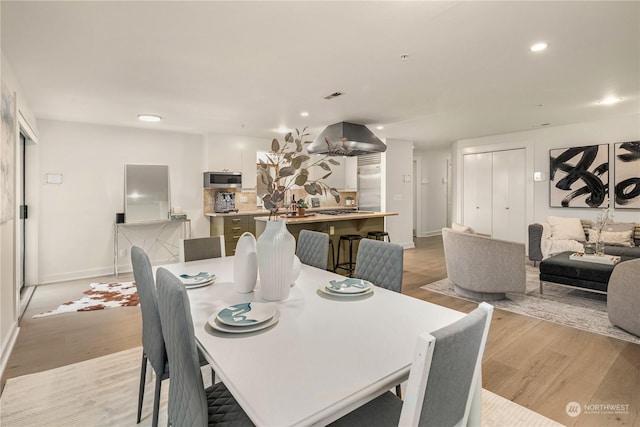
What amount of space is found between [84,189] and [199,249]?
11.6 feet

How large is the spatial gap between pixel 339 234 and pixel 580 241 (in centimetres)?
375

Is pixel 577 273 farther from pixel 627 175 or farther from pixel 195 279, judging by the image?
pixel 195 279

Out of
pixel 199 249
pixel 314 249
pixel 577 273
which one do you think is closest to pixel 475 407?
pixel 314 249

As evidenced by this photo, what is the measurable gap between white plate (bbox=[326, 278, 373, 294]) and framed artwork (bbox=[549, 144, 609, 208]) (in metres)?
5.60

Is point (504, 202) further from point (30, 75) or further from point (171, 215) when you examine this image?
point (30, 75)

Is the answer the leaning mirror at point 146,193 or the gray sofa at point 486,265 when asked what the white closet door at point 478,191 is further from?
the leaning mirror at point 146,193

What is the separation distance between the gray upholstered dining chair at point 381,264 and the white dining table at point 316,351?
11.9 inches

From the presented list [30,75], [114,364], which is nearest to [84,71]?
[30,75]

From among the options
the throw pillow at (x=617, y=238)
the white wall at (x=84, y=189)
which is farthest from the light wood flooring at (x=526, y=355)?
the throw pillow at (x=617, y=238)

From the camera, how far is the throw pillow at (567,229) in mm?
5074

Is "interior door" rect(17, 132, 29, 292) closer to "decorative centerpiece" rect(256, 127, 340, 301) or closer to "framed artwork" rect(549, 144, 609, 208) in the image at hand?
"decorative centerpiece" rect(256, 127, 340, 301)

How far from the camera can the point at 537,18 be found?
7.13ft

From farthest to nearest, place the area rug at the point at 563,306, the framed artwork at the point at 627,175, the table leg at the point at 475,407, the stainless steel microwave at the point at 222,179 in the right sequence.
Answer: the stainless steel microwave at the point at 222,179 < the framed artwork at the point at 627,175 < the area rug at the point at 563,306 < the table leg at the point at 475,407

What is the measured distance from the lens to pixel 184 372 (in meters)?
1.02
